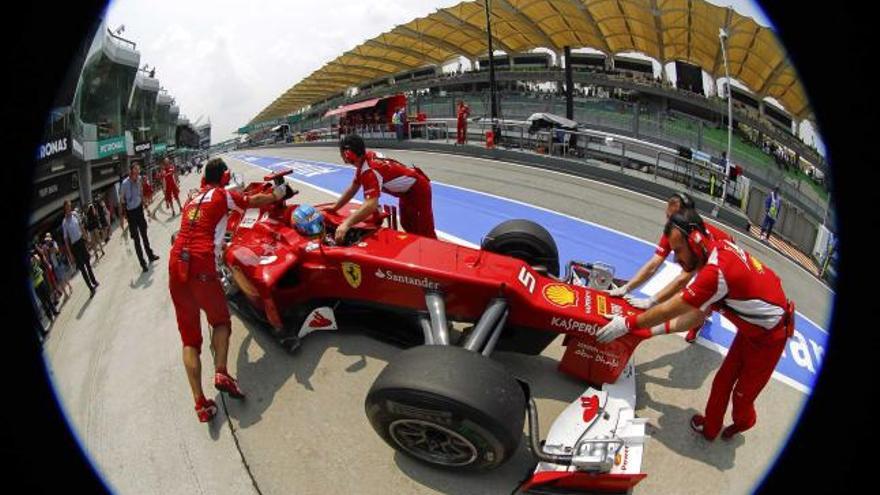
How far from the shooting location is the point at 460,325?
454cm

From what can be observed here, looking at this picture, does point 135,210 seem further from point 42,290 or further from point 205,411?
point 205,411

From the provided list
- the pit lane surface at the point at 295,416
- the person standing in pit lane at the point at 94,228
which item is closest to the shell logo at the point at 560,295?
the pit lane surface at the point at 295,416

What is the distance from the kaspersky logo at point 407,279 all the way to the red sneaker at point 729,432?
92.0 inches

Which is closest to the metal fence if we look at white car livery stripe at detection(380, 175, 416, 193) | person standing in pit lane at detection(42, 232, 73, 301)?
white car livery stripe at detection(380, 175, 416, 193)

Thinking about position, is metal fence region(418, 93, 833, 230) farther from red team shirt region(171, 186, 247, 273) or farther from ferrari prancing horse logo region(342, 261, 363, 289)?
red team shirt region(171, 186, 247, 273)

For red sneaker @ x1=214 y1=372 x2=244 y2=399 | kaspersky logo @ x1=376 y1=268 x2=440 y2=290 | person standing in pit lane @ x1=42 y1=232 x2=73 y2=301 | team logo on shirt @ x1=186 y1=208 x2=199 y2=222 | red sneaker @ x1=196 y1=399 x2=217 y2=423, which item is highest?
team logo on shirt @ x1=186 y1=208 x2=199 y2=222

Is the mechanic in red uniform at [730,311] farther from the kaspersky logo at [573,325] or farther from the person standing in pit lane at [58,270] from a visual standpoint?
the person standing in pit lane at [58,270]

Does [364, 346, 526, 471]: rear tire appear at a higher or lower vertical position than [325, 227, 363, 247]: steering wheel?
lower

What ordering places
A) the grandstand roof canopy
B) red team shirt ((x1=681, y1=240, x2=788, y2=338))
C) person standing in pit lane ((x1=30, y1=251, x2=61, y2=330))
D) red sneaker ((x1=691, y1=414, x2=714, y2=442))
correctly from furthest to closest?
the grandstand roof canopy < person standing in pit lane ((x1=30, y1=251, x2=61, y2=330)) < red sneaker ((x1=691, y1=414, x2=714, y2=442)) < red team shirt ((x1=681, y1=240, x2=788, y2=338))

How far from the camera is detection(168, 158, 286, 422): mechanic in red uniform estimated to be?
139 inches

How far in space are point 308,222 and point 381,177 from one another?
958mm

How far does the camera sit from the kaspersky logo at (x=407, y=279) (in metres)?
3.67

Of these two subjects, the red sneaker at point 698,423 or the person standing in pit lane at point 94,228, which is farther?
the person standing in pit lane at point 94,228

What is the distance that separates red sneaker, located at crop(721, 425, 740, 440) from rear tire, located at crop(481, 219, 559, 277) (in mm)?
1943
